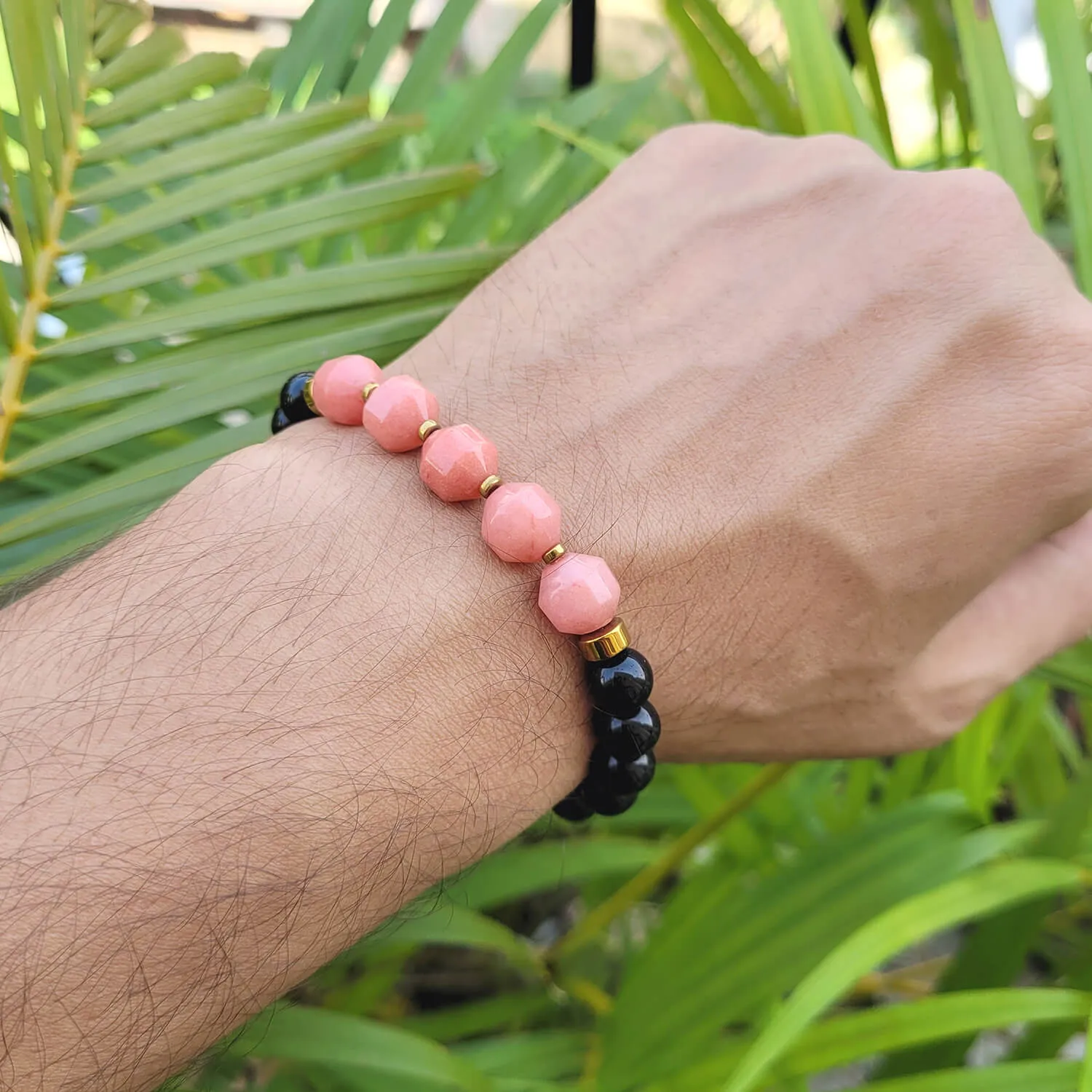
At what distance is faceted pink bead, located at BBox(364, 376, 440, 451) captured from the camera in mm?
561

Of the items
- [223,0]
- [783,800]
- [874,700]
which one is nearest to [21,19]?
[874,700]

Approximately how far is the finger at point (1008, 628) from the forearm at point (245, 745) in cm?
25

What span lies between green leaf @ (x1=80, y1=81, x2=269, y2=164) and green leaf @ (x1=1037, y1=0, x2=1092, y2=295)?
0.57 metres

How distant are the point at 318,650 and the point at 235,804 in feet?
0.29

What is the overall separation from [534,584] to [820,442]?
0.20m

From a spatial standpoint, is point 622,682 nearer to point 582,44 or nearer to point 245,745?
point 245,745

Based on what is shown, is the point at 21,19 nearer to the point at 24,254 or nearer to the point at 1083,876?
the point at 24,254

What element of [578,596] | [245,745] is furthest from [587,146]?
[245,745]

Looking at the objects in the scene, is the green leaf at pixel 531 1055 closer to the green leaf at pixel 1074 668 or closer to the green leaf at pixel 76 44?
the green leaf at pixel 1074 668

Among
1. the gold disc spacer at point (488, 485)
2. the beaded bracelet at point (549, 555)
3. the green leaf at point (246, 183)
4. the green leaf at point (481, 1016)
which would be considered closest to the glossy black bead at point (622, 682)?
the beaded bracelet at point (549, 555)

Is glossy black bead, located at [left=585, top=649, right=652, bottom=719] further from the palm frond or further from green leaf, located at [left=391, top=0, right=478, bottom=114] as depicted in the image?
green leaf, located at [left=391, top=0, right=478, bottom=114]

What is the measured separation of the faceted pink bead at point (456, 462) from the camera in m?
0.54

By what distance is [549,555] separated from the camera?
1.76 ft

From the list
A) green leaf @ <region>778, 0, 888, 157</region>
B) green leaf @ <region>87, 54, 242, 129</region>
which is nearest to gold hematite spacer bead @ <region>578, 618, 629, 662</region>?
green leaf @ <region>778, 0, 888, 157</region>
